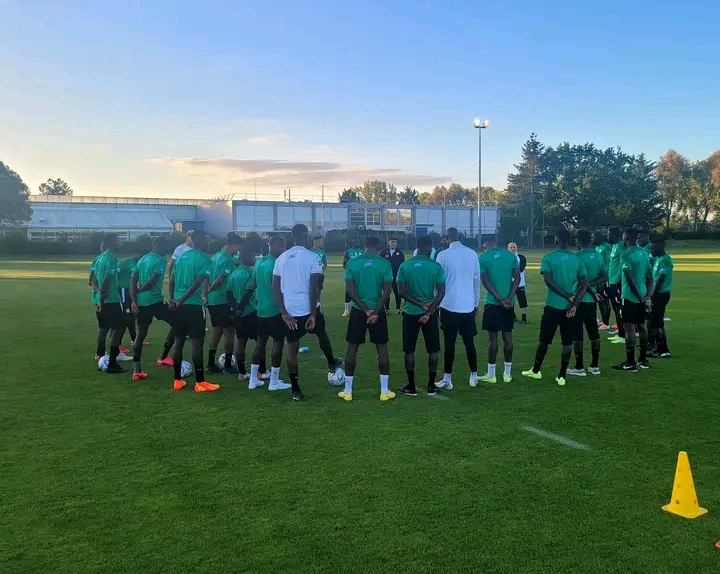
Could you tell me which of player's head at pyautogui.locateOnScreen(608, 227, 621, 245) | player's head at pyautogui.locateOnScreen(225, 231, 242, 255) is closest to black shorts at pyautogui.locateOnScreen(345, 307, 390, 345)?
player's head at pyautogui.locateOnScreen(225, 231, 242, 255)

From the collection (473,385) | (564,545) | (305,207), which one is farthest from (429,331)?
(305,207)

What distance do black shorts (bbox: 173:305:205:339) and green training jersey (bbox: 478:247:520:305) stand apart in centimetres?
403

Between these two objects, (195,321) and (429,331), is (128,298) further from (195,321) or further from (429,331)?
(429,331)

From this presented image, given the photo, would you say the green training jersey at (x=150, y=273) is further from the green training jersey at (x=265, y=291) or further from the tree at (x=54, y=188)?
the tree at (x=54, y=188)

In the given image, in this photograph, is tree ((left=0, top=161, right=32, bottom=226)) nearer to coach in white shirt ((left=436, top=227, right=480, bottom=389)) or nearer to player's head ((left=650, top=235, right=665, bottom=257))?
coach in white shirt ((left=436, top=227, right=480, bottom=389))

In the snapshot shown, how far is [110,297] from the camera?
30.3 ft

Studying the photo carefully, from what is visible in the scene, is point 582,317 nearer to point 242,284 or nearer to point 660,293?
point 660,293

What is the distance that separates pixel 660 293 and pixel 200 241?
7.68 m

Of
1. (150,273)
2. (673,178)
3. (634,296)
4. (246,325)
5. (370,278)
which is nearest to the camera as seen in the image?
(370,278)

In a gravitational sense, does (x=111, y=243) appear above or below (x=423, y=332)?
above

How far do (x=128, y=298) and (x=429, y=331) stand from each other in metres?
5.13

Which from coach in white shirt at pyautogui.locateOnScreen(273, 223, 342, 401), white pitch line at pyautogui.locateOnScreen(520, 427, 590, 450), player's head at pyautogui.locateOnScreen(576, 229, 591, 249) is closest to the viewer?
white pitch line at pyautogui.locateOnScreen(520, 427, 590, 450)

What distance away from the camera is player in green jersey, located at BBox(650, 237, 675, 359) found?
9.89 m

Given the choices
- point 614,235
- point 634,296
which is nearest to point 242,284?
point 634,296
